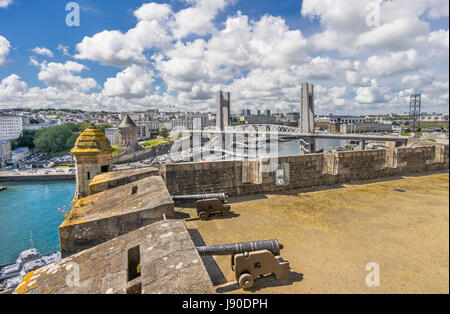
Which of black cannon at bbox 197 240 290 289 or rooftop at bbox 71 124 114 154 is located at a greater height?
rooftop at bbox 71 124 114 154

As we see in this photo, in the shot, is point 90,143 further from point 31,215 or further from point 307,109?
point 307,109

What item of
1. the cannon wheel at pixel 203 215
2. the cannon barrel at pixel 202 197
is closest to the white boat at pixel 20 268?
the cannon barrel at pixel 202 197

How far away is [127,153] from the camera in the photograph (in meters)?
58.3

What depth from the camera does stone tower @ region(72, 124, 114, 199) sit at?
6695mm

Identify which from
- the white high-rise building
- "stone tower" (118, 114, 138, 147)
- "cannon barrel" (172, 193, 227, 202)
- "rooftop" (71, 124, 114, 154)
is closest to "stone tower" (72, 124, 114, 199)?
"rooftop" (71, 124, 114, 154)

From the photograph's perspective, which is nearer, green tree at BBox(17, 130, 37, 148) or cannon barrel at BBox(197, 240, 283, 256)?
cannon barrel at BBox(197, 240, 283, 256)

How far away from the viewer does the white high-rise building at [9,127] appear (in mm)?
85938

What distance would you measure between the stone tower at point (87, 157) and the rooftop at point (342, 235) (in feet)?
10.6

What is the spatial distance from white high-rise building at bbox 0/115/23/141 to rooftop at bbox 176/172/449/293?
107942 mm

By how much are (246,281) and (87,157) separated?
5.79m

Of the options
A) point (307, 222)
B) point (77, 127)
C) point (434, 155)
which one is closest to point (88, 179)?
point (307, 222)

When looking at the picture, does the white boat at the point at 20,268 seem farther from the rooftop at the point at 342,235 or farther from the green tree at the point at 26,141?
the green tree at the point at 26,141

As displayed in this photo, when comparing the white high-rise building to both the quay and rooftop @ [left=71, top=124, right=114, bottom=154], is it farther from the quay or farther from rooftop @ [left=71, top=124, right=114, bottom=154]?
rooftop @ [left=71, top=124, right=114, bottom=154]
